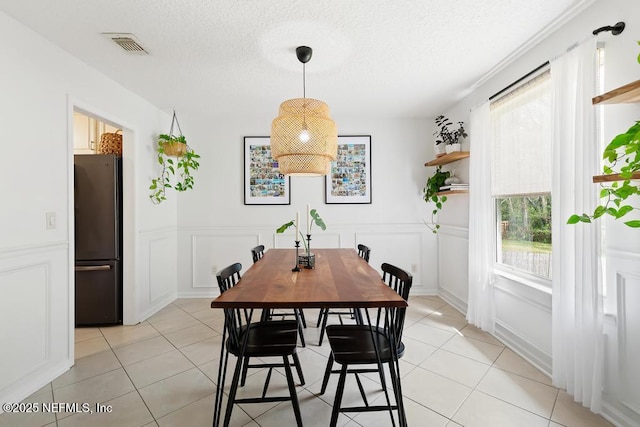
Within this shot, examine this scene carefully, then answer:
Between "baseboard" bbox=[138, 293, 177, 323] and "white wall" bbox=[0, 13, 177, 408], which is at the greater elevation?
"white wall" bbox=[0, 13, 177, 408]

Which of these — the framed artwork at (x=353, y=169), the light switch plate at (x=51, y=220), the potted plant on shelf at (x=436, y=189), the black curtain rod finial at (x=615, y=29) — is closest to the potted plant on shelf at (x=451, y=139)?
the potted plant on shelf at (x=436, y=189)

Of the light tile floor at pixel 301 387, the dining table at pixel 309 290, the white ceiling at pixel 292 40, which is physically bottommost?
the light tile floor at pixel 301 387

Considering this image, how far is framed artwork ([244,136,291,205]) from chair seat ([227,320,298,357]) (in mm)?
2372

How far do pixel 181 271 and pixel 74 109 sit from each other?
2.32 m

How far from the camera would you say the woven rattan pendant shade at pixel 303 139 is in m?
2.14

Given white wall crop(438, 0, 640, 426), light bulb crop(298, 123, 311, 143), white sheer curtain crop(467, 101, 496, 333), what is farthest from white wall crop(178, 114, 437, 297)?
white wall crop(438, 0, 640, 426)

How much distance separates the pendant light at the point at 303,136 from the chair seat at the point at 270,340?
112cm

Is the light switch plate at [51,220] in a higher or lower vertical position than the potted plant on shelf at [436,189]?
lower

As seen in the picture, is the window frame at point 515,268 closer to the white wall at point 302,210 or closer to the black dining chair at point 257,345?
the white wall at point 302,210

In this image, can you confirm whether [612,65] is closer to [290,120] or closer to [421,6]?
[421,6]

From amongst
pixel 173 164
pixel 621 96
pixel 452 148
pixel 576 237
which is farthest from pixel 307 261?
pixel 173 164

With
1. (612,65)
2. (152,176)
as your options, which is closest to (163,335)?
(152,176)

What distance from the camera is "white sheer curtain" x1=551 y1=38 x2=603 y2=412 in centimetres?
176

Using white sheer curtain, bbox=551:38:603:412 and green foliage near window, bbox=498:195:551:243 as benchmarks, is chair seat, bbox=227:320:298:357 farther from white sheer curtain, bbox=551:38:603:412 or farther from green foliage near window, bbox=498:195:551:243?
green foliage near window, bbox=498:195:551:243
